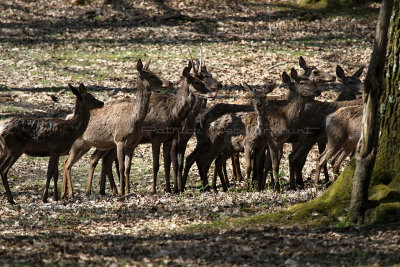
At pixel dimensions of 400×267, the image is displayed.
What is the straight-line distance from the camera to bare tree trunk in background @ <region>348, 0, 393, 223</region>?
26.7ft

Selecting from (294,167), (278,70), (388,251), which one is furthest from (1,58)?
(388,251)

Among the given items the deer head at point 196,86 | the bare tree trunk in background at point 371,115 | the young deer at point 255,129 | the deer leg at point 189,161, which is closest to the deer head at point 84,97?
the deer head at point 196,86

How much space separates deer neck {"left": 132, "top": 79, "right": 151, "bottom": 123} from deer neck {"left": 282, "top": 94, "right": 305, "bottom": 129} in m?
2.88

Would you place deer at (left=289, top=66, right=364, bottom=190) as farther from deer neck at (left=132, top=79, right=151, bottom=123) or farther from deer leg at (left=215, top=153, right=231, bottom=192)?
deer neck at (left=132, top=79, right=151, bottom=123)

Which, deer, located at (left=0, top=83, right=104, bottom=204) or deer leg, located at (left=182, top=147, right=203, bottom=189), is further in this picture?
deer leg, located at (left=182, top=147, right=203, bottom=189)

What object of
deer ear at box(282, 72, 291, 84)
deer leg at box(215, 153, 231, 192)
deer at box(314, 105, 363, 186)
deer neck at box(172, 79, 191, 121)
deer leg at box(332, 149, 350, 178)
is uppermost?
deer ear at box(282, 72, 291, 84)

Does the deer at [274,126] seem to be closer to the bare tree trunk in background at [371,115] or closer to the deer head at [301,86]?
the deer head at [301,86]

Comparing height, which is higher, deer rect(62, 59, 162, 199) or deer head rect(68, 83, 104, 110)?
deer head rect(68, 83, 104, 110)

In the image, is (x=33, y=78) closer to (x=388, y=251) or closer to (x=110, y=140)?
(x=110, y=140)

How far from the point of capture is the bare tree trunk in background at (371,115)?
8.14m

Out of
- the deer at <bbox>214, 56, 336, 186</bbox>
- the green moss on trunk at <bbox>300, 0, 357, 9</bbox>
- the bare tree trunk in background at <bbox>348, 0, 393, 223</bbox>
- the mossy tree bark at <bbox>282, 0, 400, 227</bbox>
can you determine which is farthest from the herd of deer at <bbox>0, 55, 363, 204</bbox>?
the green moss on trunk at <bbox>300, 0, 357, 9</bbox>

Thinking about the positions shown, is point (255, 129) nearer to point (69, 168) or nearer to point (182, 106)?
point (182, 106)

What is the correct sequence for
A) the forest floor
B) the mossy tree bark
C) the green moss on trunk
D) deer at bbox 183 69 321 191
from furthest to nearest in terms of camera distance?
the green moss on trunk, deer at bbox 183 69 321 191, the mossy tree bark, the forest floor

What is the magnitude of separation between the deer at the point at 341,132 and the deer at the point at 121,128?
360cm
